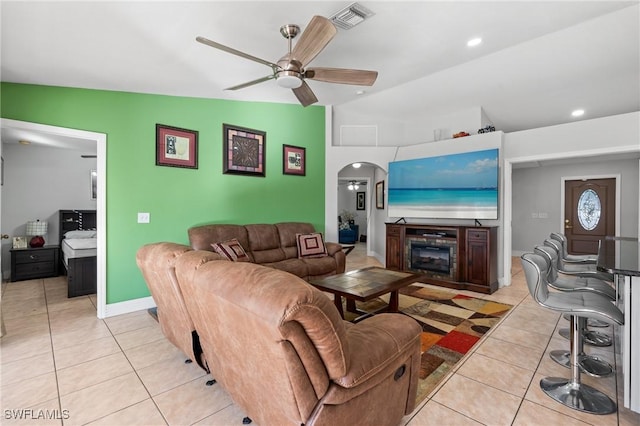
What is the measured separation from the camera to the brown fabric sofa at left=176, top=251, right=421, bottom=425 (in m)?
1.02

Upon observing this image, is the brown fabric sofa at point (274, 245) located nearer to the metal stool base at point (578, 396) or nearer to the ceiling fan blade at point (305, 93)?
the ceiling fan blade at point (305, 93)

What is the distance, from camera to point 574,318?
6.56 ft

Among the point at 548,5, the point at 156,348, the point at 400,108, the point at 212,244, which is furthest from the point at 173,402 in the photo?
the point at 400,108

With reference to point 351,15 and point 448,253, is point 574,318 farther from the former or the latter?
point 351,15

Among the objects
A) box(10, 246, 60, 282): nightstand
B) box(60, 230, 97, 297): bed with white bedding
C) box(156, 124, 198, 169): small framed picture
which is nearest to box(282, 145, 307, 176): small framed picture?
box(156, 124, 198, 169): small framed picture

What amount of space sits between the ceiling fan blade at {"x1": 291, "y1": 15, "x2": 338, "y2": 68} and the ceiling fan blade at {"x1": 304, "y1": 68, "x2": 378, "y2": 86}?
6.4 inches

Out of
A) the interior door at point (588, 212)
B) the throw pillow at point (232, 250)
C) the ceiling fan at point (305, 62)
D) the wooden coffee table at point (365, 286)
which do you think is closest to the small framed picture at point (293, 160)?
the throw pillow at point (232, 250)

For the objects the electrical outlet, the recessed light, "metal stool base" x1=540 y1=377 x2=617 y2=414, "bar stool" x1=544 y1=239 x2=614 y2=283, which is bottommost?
"metal stool base" x1=540 y1=377 x2=617 y2=414

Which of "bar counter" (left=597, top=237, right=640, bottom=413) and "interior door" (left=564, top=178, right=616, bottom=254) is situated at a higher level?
"interior door" (left=564, top=178, right=616, bottom=254)

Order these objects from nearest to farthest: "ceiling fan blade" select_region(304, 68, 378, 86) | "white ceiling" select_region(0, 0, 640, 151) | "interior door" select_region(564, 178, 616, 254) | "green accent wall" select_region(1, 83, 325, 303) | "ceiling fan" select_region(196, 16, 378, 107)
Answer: "ceiling fan" select_region(196, 16, 378, 107) → "white ceiling" select_region(0, 0, 640, 151) → "ceiling fan blade" select_region(304, 68, 378, 86) → "green accent wall" select_region(1, 83, 325, 303) → "interior door" select_region(564, 178, 616, 254)

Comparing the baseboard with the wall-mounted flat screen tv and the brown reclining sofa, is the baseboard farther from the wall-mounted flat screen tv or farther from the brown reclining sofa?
the wall-mounted flat screen tv

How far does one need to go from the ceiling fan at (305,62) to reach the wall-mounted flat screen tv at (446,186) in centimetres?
270

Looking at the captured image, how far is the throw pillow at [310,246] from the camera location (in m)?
4.46

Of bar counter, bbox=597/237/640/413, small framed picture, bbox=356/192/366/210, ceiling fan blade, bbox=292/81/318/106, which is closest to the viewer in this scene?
bar counter, bbox=597/237/640/413
